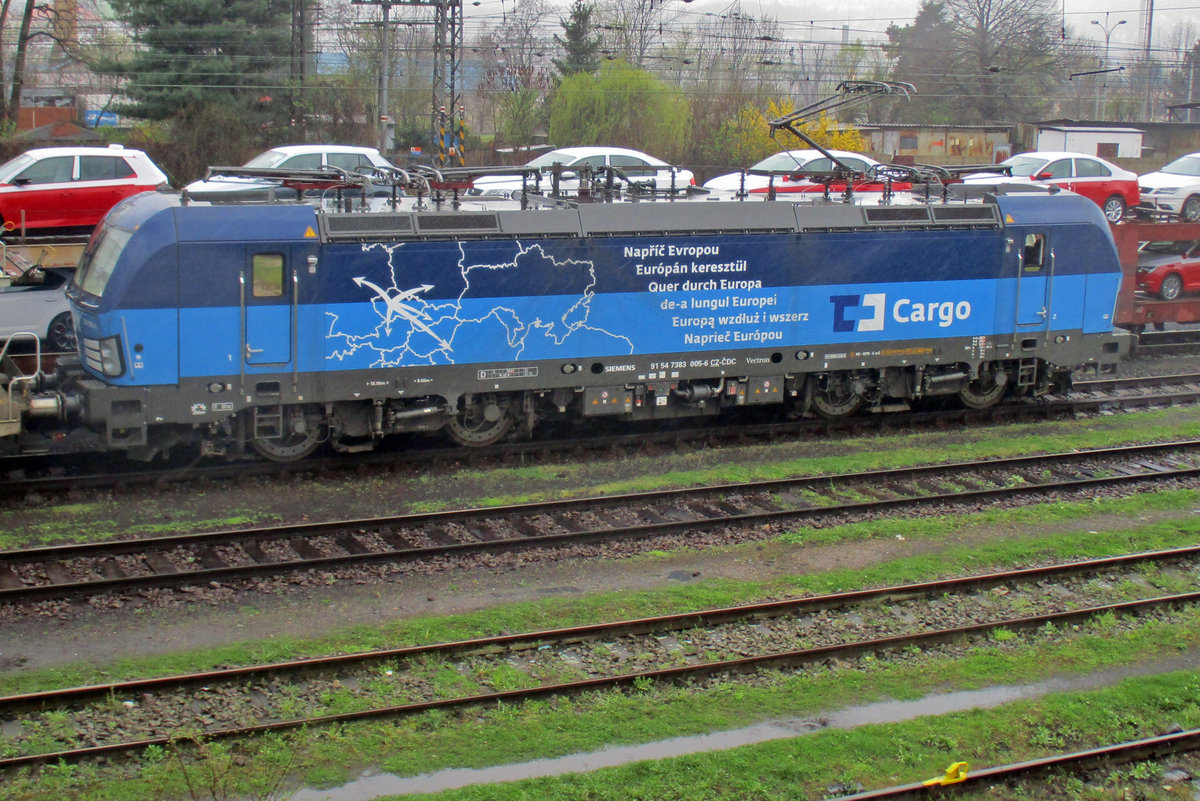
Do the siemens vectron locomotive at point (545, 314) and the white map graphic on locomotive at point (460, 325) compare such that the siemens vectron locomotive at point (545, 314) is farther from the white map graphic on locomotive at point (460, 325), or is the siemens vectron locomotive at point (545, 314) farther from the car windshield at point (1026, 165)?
the car windshield at point (1026, 165)

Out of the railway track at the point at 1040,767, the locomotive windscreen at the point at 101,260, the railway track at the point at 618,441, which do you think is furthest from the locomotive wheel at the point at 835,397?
the locomotive windscreen at the point at 101,260

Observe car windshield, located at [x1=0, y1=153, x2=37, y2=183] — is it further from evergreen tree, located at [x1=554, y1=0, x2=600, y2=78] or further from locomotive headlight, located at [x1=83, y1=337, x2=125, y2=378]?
evergreen tree, located at [x1=554, y1=0, x2=600, y2=78]

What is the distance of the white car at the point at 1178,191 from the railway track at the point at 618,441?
28.5 feet

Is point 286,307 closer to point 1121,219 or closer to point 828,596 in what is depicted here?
point 828,596

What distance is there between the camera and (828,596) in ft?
35.2

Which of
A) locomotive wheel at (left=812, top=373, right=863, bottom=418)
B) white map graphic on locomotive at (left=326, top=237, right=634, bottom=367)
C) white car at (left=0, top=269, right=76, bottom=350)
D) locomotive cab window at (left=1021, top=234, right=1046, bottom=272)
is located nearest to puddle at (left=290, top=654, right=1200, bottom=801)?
white map graphic on locomotive at (left=326, top=237, right=634, bottom=367)

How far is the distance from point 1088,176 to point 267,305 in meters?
21.8

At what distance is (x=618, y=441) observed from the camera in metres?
15.9

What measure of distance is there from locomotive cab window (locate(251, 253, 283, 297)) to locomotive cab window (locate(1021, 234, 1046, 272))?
1048 cm

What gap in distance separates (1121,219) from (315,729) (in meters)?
23.5

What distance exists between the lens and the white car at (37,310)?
16.2m

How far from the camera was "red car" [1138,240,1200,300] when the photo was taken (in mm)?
23953

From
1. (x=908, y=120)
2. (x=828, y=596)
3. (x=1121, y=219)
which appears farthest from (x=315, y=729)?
(x=908, y=120)

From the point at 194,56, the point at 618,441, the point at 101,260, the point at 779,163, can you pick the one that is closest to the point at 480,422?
the point at 618,441
